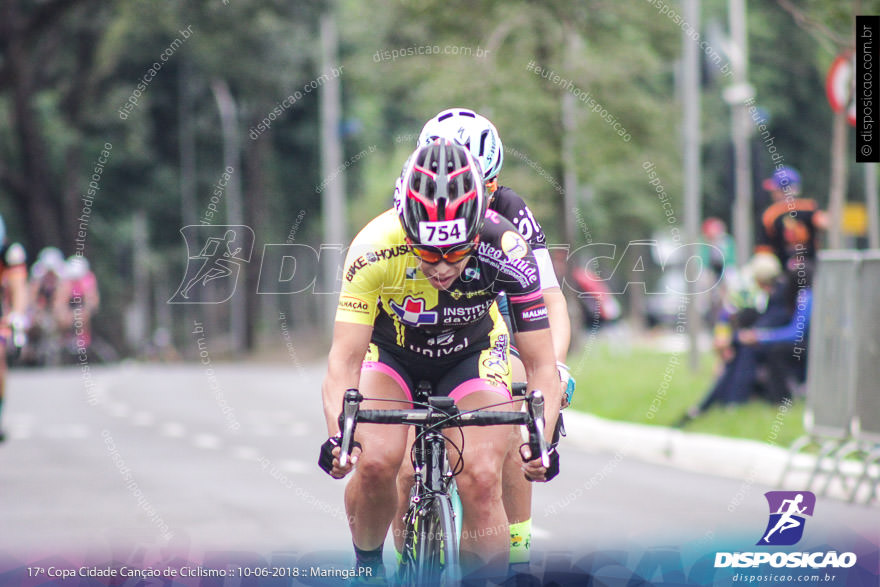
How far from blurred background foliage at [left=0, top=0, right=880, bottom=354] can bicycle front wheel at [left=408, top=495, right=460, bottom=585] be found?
8.50 m

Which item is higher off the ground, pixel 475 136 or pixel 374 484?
pixel 475 136

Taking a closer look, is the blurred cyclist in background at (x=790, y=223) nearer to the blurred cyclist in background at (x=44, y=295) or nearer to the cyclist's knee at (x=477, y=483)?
the cyclist's knee at (x=477, y=483)

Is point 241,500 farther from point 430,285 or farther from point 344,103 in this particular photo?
point 344,103

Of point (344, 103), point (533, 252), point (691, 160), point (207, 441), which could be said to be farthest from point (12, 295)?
point (344, 103)

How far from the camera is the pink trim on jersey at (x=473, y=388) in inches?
208

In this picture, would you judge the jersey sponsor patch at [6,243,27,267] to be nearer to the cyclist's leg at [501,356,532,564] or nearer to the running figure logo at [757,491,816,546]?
the cyclist's leg at [501,356,532,564]

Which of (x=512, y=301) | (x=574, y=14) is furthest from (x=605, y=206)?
(x=512, y=301)

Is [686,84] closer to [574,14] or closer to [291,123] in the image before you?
[574,14]

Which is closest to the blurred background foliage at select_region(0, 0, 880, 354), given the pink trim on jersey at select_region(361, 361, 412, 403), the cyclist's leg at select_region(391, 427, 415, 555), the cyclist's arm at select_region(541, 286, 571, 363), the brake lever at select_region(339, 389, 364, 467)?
the cyclist's arm at select_region(541, 286, 571, 363)

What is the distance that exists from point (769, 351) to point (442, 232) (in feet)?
27.5

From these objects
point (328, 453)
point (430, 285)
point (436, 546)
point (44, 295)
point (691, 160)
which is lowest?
point (436, 546)

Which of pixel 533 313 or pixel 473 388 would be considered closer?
pixel 533 313

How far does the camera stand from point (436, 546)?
15.2 feet

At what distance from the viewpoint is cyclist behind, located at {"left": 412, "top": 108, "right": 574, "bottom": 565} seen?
543 cm
